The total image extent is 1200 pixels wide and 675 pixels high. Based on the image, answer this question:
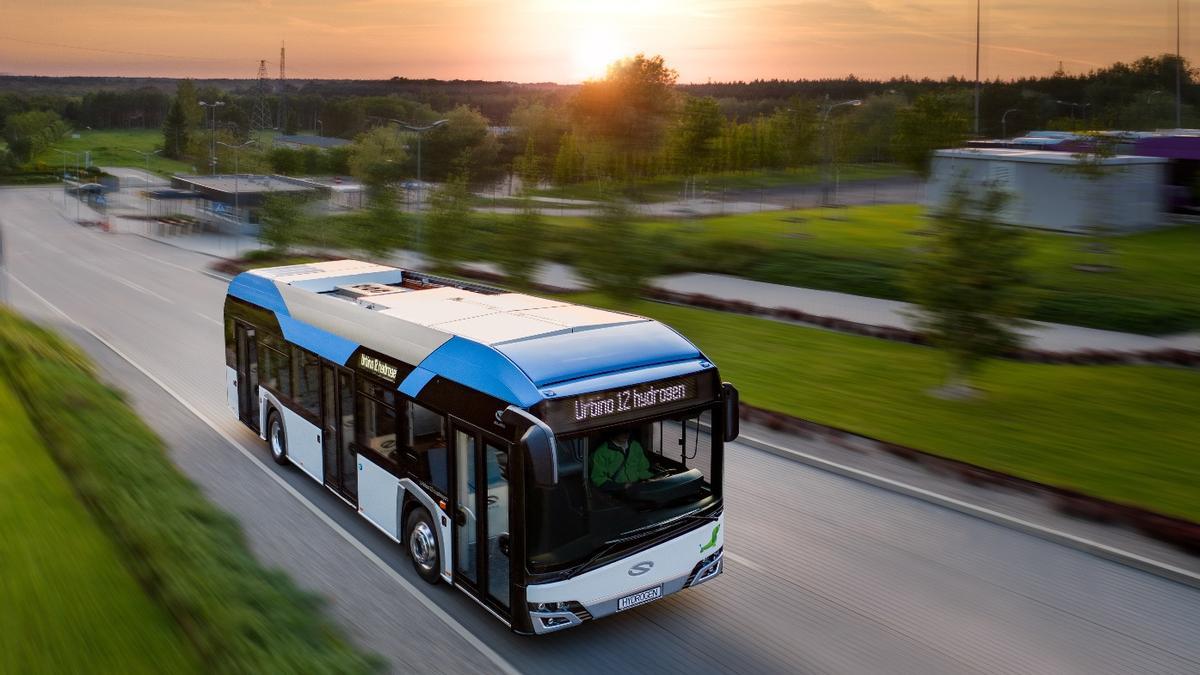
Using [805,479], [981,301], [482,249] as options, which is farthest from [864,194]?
[805,479]

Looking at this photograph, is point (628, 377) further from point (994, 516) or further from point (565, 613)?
point (994, 516)

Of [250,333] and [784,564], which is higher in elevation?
[250,333]

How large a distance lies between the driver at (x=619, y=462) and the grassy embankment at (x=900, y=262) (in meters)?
16.4

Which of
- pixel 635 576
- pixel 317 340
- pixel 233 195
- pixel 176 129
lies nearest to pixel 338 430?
pixel 317 340

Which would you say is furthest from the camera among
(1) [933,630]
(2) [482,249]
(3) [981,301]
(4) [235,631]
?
(2) [482,249]

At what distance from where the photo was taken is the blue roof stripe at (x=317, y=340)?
36.3 feet

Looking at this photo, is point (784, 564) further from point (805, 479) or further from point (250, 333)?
point (250, 333)

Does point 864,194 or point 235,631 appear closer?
point 235,631

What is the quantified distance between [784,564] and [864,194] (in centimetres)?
6576

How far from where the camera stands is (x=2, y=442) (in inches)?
434

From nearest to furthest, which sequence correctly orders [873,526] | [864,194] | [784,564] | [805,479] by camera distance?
[784,564] → [873,526] → [805,479] → [864,194]

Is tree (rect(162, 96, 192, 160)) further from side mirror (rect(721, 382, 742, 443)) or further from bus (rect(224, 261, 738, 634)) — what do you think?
side mirror (rect(721, 382, 742, 443))

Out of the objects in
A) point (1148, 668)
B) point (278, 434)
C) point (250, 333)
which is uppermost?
point (250, 333)

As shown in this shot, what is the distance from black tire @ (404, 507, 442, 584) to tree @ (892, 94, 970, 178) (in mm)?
51515
